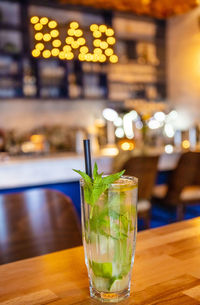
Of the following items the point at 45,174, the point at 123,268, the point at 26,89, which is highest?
the point at 26,89

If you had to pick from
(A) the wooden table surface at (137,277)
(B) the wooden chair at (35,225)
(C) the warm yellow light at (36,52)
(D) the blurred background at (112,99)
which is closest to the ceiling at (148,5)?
(D) the blurred background at (112,99)

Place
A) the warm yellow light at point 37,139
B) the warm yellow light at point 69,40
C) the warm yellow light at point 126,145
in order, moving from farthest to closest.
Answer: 1. the warm yellow light at point 37,139
2. the warm yellow light at point 126,145
3. the warm yellow light at point 69,40

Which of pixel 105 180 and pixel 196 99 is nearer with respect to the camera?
pixel 105 180

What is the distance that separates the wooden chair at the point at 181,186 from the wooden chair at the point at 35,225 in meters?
2.33

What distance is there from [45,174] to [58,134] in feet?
7.97

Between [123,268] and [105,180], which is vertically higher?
[105,180]

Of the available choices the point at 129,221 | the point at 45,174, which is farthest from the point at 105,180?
the point at 45,174

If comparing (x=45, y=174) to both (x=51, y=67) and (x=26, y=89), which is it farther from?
(x=51, y=67)

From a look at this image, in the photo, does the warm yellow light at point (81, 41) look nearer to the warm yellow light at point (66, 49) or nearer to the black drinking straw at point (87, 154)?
the warm yellow light at point (66, 49)

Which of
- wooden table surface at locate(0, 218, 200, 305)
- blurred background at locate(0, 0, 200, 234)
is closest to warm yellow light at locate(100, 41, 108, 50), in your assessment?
wooden table surface at locate(0, 218, 200, 305)

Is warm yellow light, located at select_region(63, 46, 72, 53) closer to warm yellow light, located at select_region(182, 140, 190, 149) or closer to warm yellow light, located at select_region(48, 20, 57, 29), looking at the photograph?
warm yellow light, located at select_region(48, 20, 57, 29)

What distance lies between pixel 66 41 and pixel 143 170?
184cm

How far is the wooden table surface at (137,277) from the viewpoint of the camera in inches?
28.7

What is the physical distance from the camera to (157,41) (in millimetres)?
6895
